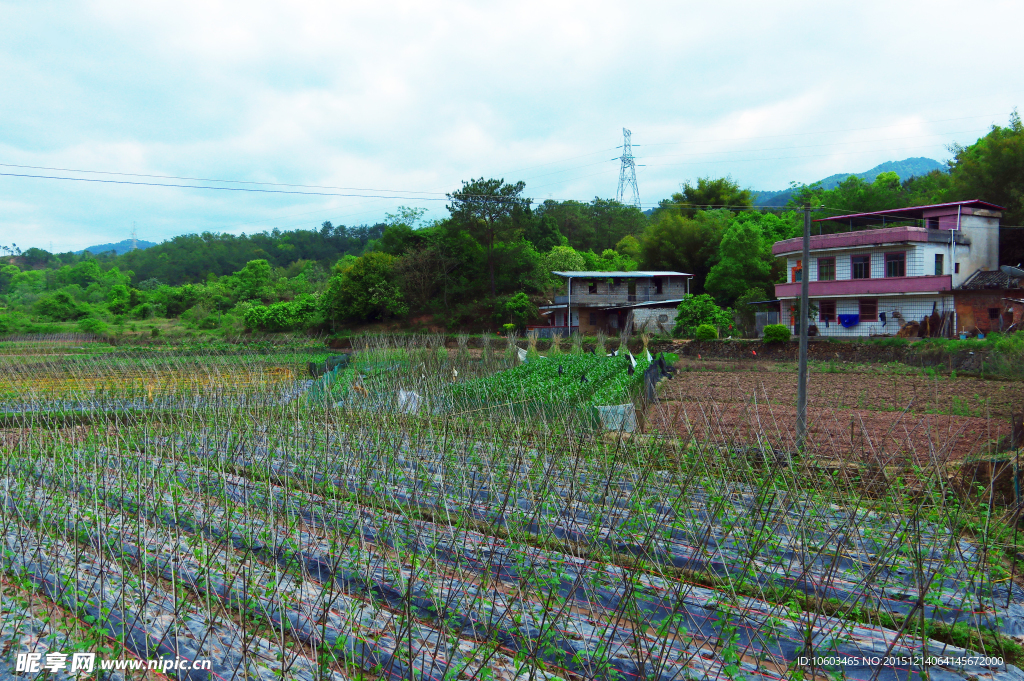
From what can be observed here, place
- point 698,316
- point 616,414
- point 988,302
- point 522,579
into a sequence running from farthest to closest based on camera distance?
point 698,316
point 988,302
point 616,414
point 522,579

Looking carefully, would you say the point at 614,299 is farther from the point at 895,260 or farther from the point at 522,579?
the point at 522,579

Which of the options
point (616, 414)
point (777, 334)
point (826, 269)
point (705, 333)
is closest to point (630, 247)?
point (826, 269)

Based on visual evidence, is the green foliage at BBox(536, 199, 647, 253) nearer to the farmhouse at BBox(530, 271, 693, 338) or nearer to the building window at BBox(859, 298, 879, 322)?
the farmhouse at BBox(530, 271, 693, 338)

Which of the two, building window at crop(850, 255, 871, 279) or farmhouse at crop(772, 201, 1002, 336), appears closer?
farmhouse at crop(772, 201, 1002, 336)

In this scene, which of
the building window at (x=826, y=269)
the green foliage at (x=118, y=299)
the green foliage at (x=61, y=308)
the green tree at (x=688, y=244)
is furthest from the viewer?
the green foliage at (x=118, y=299)

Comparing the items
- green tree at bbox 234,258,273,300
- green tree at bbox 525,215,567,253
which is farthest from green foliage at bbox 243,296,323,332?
green tree at bbox 525,215,567,253

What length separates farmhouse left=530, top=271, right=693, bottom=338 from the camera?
31.3 meters

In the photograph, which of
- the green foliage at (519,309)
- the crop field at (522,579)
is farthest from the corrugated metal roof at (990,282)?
the crop field at (522,579)

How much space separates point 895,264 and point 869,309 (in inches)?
75.0

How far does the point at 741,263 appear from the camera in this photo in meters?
30.1

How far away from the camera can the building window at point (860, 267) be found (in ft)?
75.7

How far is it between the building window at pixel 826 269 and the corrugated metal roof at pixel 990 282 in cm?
420

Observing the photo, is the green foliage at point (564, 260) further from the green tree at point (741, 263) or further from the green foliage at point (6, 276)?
the green foliage at point (6, 276)

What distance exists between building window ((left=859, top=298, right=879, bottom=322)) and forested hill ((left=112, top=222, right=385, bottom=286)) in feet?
136
